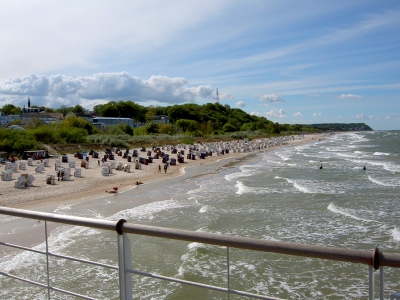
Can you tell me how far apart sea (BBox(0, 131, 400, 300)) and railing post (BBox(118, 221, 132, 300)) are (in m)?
6.59

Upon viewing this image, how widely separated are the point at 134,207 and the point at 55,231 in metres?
4.98

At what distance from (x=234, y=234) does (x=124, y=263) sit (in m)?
11.4

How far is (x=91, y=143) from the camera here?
55.2m

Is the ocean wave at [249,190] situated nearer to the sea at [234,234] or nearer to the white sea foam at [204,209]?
the sea at [234,234]

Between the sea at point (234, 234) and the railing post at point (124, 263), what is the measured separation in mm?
6589

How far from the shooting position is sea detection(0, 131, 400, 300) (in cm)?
923

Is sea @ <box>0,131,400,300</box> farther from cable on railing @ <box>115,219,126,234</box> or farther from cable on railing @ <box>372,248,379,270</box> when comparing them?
cable on railing @ <box>372,248,379,270</box>

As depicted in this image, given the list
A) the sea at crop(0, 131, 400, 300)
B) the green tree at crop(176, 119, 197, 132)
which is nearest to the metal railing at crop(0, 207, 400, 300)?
the sea at crop(0, 131, 400, 300)

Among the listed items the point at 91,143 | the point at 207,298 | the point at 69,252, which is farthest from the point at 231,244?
the point at 91,143

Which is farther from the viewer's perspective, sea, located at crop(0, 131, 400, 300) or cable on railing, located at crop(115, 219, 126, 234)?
sea, located at crop(0, 131, 400, 300)

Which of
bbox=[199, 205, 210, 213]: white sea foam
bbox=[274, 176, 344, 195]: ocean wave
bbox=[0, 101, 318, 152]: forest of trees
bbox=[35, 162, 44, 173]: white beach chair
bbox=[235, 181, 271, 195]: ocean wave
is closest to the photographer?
bbox=[199, 205, 210, 213]: white sea foam

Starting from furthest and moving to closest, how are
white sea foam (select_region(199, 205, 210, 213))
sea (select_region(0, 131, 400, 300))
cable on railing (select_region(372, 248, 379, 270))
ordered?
1. white sea foam (select_region(199, 205, 210, 213))
2. sea (select_region(0, 131, 400, 300))
3. cable on railing (select_region(372, 248, 379, 270))

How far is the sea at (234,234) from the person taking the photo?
9.23 metres

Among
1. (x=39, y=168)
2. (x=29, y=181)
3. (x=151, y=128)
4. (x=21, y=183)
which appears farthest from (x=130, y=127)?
(x=21, y=183)
